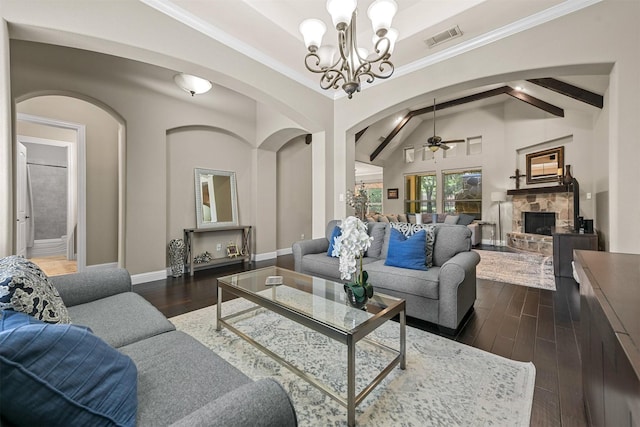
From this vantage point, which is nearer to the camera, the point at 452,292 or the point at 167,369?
the point at 167,369

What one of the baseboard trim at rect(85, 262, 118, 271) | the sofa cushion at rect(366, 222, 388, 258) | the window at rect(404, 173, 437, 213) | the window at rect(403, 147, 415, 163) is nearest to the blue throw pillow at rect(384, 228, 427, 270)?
the sofa cushion at rect(366, 222, 388, 258)

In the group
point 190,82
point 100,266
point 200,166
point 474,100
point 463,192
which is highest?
point 474,100

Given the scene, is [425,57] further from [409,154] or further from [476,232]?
[409,154]

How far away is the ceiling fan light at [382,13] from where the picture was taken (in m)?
2.02

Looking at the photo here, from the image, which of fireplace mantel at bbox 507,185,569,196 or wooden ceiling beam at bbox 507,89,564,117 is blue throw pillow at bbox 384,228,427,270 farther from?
wooden ceiling beam at bbox 507,89,564,117

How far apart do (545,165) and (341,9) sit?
293 inches

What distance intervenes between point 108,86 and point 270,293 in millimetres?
3776

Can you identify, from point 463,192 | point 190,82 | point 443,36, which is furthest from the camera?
point 463,192

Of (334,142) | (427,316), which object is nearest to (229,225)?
(334,142)

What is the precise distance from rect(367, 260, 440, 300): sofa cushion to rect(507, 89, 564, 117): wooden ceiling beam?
20.3 feet

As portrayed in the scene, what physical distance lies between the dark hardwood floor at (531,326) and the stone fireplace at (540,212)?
295cm

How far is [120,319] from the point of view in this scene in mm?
1575

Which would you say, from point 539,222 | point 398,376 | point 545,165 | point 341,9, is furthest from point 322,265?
point 545,165

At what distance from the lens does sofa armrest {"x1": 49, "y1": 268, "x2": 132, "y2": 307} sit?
1786 mm
